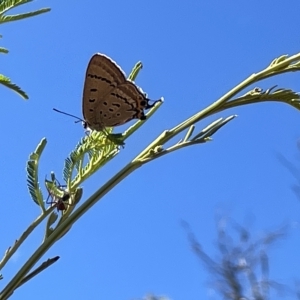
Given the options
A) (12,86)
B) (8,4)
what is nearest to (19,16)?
(8,4)

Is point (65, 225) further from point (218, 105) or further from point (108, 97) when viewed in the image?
point (108, 97)

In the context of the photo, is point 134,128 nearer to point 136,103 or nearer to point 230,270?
point 136,103

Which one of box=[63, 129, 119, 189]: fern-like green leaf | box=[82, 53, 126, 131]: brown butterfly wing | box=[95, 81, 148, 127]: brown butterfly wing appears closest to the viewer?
box=[63, 129, 119, 189]: fern-like green leaf

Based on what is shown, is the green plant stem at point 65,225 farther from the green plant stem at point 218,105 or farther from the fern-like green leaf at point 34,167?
the fern-like green leaf at point 34,167

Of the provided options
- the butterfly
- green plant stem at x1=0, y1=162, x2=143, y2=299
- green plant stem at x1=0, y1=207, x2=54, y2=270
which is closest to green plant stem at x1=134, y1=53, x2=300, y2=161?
green plant stem at x1=0, y1=162, x2=143, y2=299

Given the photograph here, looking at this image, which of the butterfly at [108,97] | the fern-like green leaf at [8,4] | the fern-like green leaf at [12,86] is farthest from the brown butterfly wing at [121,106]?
the fern-like green leaf at [8,4]

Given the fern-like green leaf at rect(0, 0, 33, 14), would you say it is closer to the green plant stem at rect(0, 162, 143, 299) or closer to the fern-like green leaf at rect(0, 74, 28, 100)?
the fern-like green leaf at rect(0, 74, 28, 100)

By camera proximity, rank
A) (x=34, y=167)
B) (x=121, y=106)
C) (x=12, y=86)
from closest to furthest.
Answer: (x=34, y=167) → (x=12, y=86) → (x=121, y=106)
